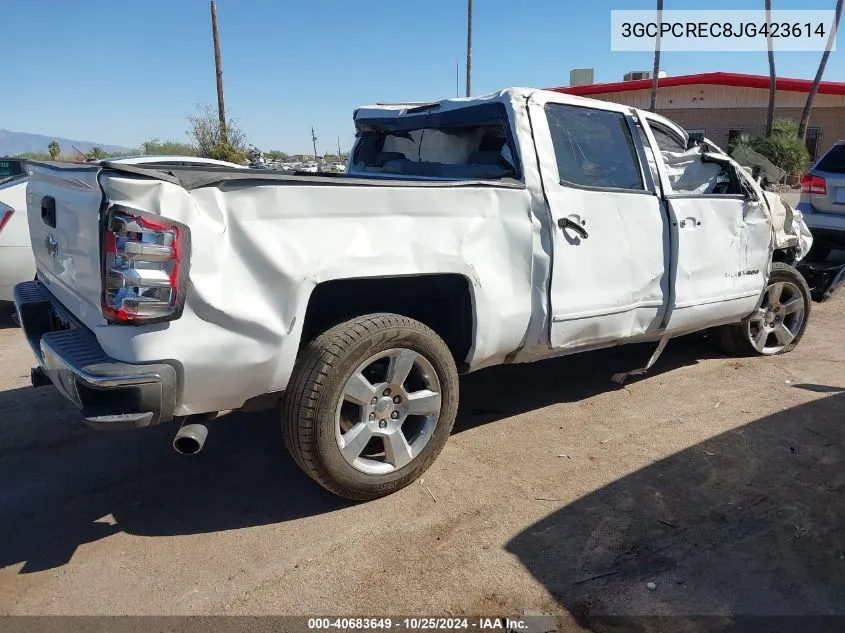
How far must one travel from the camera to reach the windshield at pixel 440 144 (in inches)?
157

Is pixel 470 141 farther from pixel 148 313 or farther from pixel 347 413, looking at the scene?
pixel 148 313

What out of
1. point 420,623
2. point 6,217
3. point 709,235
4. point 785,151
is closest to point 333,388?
point 420,623

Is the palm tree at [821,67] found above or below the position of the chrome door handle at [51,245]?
above

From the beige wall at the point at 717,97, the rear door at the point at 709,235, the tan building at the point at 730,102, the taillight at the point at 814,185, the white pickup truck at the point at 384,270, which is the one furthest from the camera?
the beige wall at the point at 717,97

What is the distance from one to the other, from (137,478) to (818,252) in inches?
288

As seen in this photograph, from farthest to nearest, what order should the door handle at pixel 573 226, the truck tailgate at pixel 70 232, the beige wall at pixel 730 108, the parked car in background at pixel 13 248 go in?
the beige wall at pixel 730 108 → the parked car in background at pixel 13 248 → the door handle at pixel 573 226 → the truck tailgate at pixel 70 232

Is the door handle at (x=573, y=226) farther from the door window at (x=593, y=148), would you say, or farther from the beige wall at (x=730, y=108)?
the beige wall at (x=730, y=108)

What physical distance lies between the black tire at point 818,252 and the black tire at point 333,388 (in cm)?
610

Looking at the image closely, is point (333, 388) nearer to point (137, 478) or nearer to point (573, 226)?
point (137, 478)

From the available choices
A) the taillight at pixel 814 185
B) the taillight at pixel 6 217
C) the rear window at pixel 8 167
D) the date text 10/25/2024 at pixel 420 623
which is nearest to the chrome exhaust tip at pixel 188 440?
the date text 10/25/2024 at pixel 420 623

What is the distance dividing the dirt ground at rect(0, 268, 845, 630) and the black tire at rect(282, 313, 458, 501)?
24 cm

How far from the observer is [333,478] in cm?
313

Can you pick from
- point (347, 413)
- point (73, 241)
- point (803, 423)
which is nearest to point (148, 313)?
point (73, 241)

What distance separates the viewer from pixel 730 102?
31.3 m
